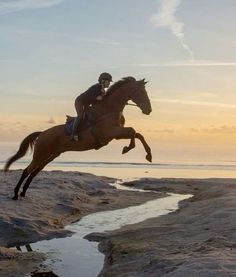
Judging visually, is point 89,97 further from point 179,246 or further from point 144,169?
point 144,169

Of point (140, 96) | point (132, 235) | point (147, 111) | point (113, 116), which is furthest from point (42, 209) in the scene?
point (132, 235)

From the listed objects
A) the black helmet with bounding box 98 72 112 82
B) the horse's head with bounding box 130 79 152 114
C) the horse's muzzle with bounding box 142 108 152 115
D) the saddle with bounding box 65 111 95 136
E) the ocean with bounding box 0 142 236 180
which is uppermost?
the black helmet with bounding box 98 72 112 82

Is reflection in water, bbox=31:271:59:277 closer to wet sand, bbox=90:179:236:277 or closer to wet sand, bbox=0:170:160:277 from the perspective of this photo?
wet sand, bbox=0:170:160:277

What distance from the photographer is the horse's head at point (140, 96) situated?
54.7 ft

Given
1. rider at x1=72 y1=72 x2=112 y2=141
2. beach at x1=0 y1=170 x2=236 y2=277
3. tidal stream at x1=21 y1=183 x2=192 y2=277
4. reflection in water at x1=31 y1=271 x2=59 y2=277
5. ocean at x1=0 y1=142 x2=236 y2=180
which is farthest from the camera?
ocean at x1=0 y1=142 x2=236 y2=180

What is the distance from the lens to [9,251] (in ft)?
37.8

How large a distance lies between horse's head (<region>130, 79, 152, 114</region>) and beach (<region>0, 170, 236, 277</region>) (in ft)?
11.9

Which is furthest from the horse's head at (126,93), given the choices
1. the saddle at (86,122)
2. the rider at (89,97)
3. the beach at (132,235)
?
the beach at (132,235)

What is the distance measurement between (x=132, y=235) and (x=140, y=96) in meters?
5.36

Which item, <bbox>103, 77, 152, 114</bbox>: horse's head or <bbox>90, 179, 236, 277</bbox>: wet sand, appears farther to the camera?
<bbox>103, 77, 152, 114</bbox>: horse's head

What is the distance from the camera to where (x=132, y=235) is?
1325cm

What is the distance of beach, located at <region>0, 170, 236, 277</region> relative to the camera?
29.9ft

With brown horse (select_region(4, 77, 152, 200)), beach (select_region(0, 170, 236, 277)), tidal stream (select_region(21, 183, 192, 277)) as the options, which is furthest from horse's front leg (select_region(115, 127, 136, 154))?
tidal stream (select_region(21, 183, 192, 277))

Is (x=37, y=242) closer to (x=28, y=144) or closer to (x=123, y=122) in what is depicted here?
(x=123, y=122)
